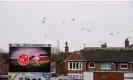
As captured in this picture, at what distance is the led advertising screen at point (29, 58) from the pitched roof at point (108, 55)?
20645 mm

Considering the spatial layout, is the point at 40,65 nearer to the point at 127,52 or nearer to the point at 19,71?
the point at 19,71

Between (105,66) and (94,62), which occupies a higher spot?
(94,62)

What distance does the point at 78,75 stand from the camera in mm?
62750

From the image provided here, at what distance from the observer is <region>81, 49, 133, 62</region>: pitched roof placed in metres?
63.5

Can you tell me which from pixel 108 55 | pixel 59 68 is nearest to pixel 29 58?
pixel 108 55

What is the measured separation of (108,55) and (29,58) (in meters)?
23.6

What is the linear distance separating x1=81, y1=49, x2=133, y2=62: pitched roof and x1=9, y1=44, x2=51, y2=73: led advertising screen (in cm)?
2064

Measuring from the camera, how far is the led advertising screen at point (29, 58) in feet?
142

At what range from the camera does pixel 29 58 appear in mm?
43812

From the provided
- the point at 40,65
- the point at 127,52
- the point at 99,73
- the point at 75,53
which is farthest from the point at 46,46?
the point at 127,52

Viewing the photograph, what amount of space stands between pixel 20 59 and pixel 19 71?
1.36 metres

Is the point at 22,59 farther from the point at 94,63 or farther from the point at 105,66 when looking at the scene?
the point at 105,66

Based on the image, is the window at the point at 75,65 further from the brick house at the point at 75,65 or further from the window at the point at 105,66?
the window at the point at 105,66

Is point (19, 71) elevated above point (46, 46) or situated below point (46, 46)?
below
